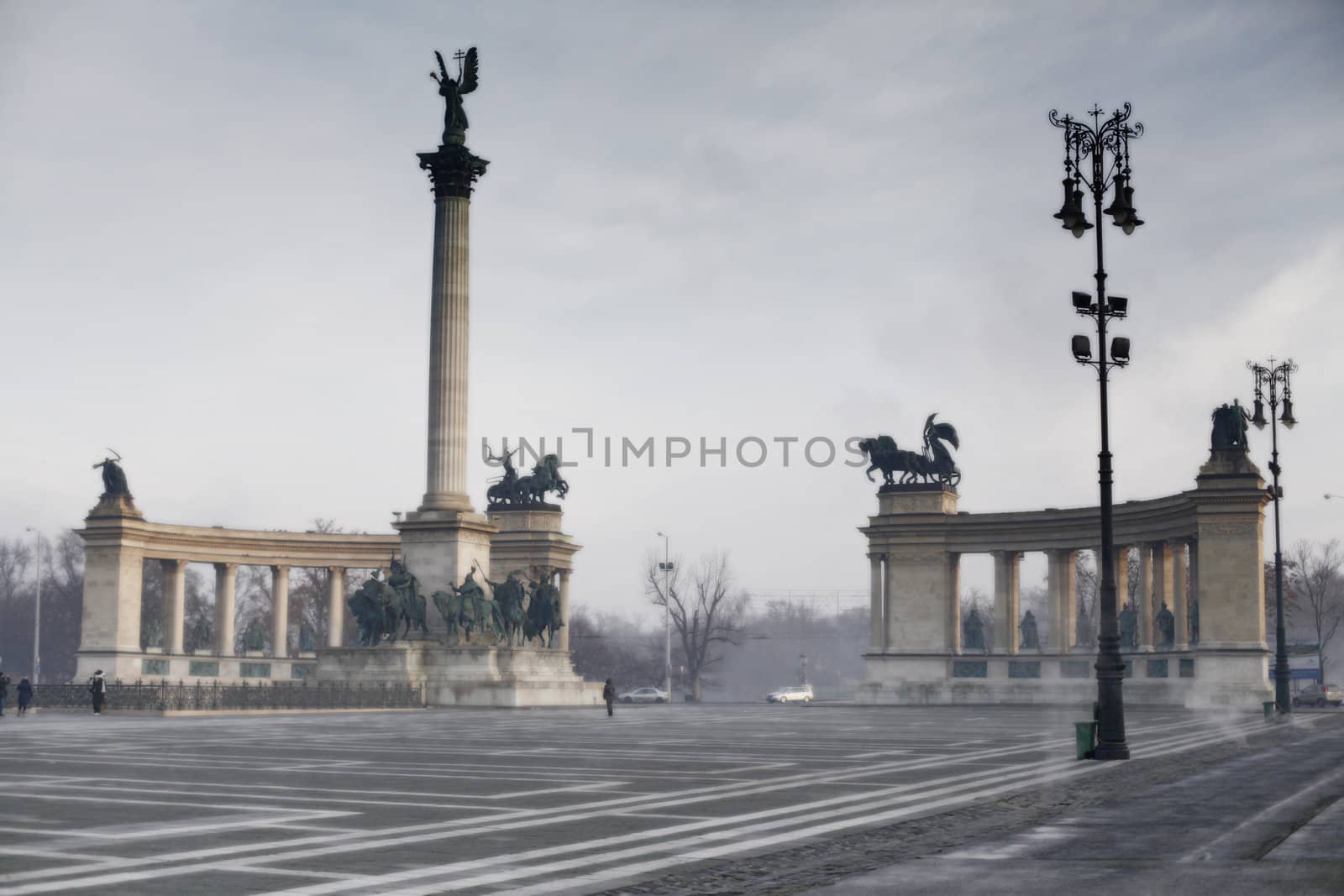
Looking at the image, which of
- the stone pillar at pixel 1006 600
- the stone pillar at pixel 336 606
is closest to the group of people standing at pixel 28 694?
the stone pillar at pixel 336 606

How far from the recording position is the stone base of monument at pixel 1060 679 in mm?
67500

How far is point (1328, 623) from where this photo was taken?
606 feet

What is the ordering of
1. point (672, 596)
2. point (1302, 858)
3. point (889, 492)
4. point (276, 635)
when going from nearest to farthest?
point (1302, 858), point (889, 492), point (276, 635), point (672, 596)

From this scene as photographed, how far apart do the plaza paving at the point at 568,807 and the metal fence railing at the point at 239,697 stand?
1976 cm

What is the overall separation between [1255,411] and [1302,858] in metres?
49.0

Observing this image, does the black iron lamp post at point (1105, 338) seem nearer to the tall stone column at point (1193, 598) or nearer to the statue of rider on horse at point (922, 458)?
the tall stone column at point (1193, 598)

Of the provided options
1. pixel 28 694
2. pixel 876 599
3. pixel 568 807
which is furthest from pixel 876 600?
pixel 568 807

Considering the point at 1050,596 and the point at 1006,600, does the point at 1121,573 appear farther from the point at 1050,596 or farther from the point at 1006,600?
the point at 1006,600

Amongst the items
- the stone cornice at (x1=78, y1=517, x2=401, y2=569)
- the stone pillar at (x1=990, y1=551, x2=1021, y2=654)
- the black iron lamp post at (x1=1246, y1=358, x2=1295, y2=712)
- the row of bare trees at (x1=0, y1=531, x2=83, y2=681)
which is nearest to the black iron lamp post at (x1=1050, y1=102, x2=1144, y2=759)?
the black iron lamp post at (x1=1246, y1=358, x2=1295, y2=712)

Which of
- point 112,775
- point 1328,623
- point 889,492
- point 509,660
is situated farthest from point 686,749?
point 1328,623

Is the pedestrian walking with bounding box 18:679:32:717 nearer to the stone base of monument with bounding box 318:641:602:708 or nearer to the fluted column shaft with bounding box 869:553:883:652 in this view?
the stone base of monument with bounding box 318:641:602:708

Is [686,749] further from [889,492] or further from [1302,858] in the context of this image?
[889,492]

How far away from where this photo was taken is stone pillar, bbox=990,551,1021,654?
3307 inches

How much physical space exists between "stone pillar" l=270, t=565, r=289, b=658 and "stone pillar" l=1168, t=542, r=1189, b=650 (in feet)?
173
